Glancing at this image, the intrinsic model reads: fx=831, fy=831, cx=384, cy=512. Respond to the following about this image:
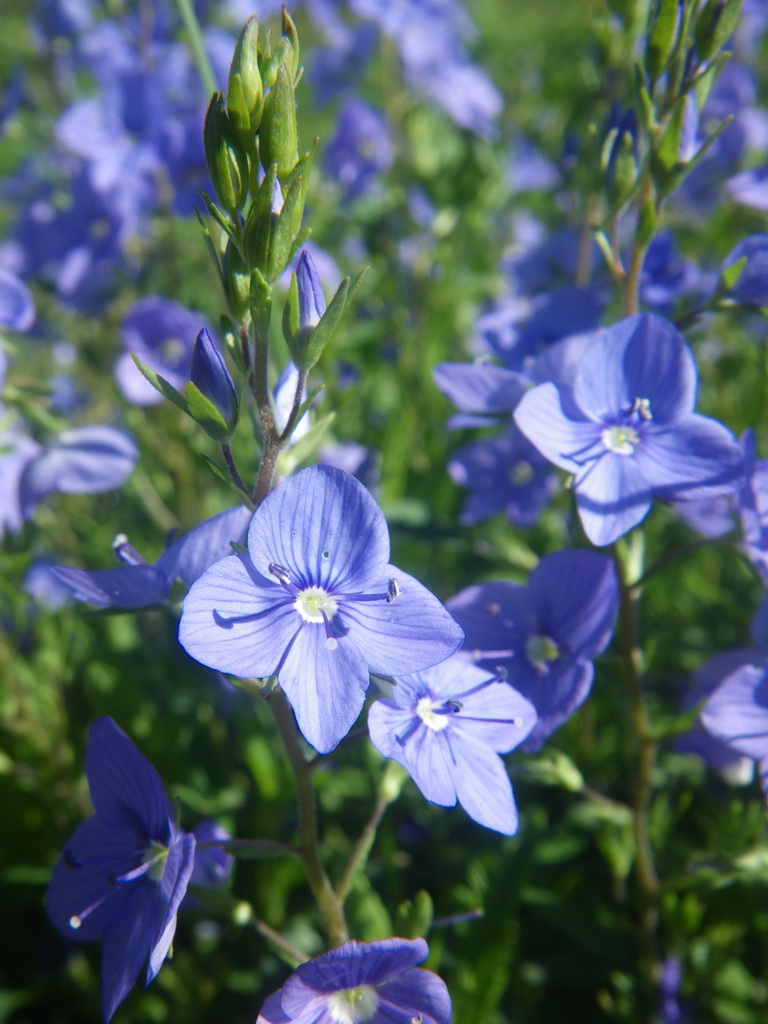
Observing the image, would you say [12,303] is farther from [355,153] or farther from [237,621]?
[355,153]

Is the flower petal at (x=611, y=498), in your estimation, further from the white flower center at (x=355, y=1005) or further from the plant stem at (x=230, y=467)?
the white flower center at (x=355, y=1005)

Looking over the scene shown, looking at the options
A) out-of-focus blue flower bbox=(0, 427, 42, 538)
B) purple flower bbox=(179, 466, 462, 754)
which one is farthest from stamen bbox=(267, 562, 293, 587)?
out-of-focus blue flower bbox=(0, 427, 42, 538)

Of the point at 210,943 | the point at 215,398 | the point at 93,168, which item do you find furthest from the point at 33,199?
the point at 210,943

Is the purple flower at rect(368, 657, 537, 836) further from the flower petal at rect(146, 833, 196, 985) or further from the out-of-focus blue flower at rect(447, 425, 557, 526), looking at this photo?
the out-of-focus blue flower at rect(447, 425, 557, 526)

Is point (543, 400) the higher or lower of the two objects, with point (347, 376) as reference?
lower

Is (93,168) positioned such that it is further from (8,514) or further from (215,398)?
(215,398)
